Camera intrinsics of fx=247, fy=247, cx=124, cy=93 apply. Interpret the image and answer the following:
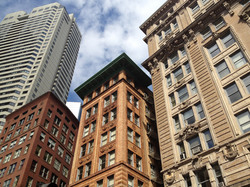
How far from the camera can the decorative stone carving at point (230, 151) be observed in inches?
859

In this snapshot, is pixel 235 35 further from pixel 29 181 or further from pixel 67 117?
pixel 67 117

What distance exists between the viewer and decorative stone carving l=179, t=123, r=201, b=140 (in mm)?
27105

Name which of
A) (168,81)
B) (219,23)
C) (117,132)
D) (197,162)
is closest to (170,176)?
(197,162)

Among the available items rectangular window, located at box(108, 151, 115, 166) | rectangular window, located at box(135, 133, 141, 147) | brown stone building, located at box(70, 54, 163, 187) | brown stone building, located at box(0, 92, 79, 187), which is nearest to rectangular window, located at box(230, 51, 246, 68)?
brown stone building, located at box(70, 54, 163, 187)

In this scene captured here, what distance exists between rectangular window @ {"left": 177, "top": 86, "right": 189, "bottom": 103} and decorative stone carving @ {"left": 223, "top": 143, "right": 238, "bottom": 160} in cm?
1048

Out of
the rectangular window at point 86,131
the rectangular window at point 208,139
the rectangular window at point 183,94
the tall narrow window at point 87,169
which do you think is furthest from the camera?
the rectangular window at point 86,131

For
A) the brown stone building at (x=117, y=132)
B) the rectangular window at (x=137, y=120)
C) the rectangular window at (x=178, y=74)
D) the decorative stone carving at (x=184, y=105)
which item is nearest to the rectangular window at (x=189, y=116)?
the decorative stone carving at (x=184, y=105)

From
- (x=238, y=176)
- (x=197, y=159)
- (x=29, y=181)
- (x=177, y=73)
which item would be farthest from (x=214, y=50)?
(x=29, y=181)

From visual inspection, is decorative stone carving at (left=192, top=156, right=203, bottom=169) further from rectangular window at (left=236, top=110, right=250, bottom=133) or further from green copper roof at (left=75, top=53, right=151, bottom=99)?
green copper roof at (left=75, top=53, right=151, bottom=99)

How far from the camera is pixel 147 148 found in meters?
38.6

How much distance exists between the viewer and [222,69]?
97.8 feet

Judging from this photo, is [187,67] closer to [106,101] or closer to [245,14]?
[245,14]

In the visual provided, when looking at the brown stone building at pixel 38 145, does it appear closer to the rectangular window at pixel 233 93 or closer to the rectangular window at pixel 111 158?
the rectangular window at pixel 111 158

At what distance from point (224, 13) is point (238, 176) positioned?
24.0 meters
